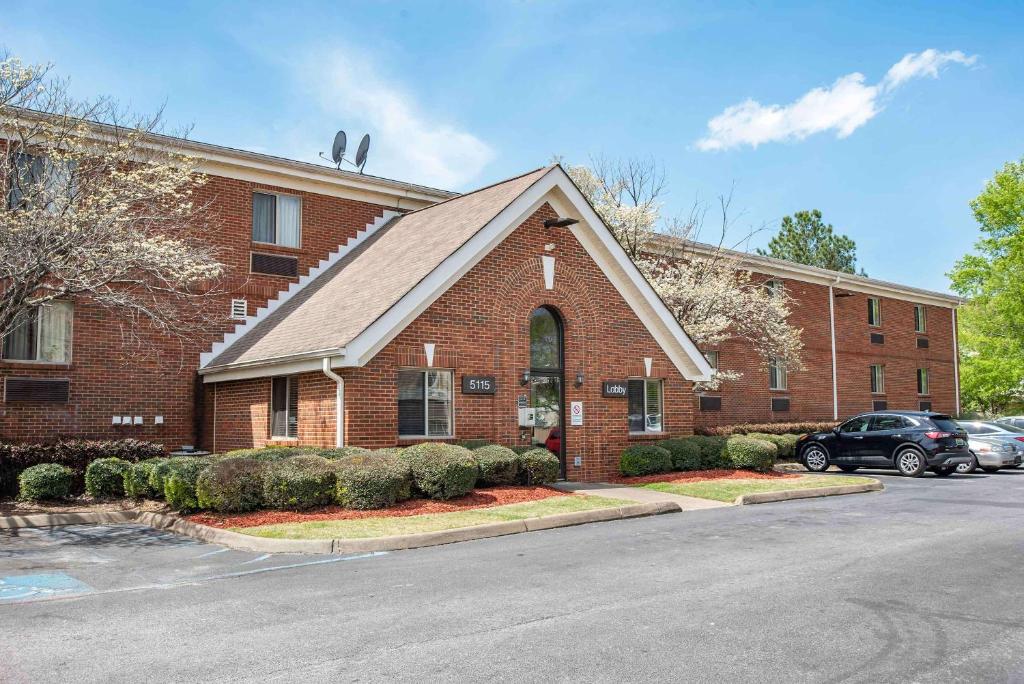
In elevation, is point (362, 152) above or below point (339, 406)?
above

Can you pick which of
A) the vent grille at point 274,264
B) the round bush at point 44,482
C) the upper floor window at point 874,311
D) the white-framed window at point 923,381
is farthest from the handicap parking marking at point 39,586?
the white-framed window at point 923,381

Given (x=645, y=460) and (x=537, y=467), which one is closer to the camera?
(x=537, y=467)

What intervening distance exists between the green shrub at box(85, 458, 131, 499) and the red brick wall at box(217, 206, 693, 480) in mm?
3208

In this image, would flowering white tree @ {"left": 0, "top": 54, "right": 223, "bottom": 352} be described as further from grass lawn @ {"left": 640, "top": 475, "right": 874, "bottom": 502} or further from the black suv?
the black suv

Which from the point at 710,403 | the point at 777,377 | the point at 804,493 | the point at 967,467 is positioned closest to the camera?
the point at 804,493

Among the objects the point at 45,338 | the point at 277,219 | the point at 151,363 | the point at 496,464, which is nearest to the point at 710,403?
the point at 277,219

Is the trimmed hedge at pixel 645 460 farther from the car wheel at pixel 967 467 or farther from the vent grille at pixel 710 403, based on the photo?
the vent grille at pixel 710 403

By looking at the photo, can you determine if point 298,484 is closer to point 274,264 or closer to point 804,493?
point 804,493

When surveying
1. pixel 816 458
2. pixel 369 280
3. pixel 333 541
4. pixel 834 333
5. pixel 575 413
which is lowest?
pixel 333 541

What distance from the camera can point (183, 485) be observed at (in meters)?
12.8

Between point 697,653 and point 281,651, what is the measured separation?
286cm

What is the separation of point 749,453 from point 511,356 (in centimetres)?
595

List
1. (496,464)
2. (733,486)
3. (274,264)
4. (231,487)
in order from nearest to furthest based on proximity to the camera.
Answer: (231,487)
(496,464)
(733,486)
(274,264)

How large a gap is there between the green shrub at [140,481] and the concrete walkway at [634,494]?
7317 mm
